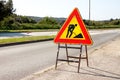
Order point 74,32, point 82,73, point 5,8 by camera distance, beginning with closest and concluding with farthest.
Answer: point 82,73 → point 74,32 → point 5,8

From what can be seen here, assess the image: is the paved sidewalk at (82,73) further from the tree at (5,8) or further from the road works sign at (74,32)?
the tree at (5,8)

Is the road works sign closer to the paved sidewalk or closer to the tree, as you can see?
the paved sidewalk

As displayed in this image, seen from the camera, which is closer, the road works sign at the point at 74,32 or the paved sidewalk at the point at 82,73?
the paved sidewalk at the point at 82,73

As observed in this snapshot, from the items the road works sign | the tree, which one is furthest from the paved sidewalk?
the tree

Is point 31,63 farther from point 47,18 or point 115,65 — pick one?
point 47,18

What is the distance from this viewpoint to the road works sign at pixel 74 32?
29.1ft

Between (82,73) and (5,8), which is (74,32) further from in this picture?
(5,8)

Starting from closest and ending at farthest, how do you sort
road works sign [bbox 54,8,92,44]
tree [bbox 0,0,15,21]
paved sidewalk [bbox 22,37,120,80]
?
paved sidewalk [bbox 22,37,120,80] < road works sign [bbox 54,8,92,44] < tree [bbox 0,0,15,21]

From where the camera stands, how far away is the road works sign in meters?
8.87

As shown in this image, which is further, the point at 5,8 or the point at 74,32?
the point at 5,8

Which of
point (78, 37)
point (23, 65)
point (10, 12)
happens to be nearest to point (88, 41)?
point (78, 37)

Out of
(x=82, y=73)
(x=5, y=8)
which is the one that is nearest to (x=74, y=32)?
(x=82, y=73)

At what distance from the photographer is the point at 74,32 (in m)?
9.03

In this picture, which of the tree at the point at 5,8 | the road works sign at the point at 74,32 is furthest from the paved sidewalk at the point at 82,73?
the tree at the point at 5,8
